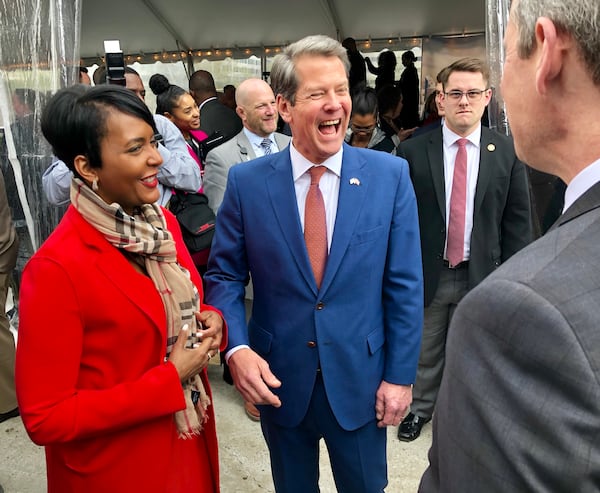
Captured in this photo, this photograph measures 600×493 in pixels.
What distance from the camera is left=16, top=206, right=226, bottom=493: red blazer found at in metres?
1.21

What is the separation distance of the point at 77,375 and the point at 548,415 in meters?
1.09

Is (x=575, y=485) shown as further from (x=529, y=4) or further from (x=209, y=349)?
(x=209, y=349)

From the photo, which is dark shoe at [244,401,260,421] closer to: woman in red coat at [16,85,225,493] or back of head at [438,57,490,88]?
woman in red coat at [16,85,225,493]

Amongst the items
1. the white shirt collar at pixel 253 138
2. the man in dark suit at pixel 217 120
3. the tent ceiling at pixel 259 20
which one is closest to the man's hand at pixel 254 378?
the white shirt collar at pixel 253 138

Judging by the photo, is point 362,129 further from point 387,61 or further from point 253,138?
point 387,61

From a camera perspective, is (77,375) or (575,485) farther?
(77,375)

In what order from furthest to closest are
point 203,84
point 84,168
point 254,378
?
point 203,84 → point 254,378 → point 84,168

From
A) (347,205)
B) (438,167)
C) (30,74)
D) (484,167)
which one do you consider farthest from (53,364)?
(30,74)

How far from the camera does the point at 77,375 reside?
4.12 ft

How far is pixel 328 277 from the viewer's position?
157 cm

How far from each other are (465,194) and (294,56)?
4.82 feet

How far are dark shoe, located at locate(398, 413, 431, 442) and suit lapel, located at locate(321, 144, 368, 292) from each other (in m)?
1.76

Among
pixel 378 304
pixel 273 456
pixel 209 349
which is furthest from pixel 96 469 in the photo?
pixel 378 304

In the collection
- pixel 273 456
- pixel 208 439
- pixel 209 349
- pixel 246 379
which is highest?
pixel 209 349
